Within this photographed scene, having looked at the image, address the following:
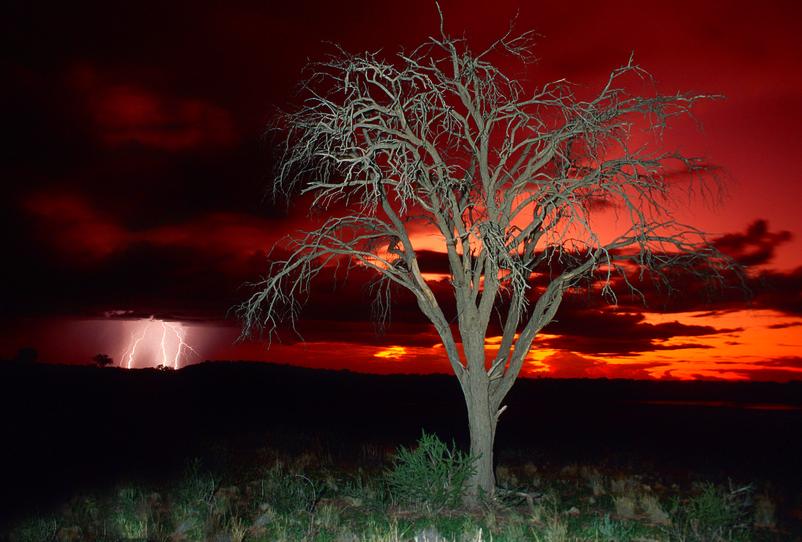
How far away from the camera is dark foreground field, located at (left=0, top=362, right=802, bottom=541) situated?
1126 centimetres

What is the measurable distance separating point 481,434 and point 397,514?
A: 2.24m

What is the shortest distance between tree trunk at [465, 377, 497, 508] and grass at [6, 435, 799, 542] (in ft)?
1.28

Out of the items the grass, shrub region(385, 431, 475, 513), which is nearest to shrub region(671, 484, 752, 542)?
the grass

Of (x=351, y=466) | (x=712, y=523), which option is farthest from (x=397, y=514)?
(x=351, y=466)

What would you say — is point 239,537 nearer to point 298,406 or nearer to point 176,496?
point 176,496

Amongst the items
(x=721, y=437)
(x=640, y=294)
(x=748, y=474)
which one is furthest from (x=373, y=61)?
(x=721, y=437)

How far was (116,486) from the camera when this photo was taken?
14.4 metres

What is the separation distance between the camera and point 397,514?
463 inches

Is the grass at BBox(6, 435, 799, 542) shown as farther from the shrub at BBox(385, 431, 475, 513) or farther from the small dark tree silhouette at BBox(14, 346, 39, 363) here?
the small dark tree silhouette at BBox(14, 346, 39, 363)

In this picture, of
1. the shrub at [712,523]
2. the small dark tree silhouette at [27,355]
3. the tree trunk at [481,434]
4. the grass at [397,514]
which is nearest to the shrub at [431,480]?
the grass at [397,514]

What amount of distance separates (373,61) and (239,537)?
842 cm

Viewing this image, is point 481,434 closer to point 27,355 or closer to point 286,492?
point 286,492

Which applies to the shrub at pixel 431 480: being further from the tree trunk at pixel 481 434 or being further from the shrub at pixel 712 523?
the shrub at pixel 712 523

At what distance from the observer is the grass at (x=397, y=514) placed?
1042cm
